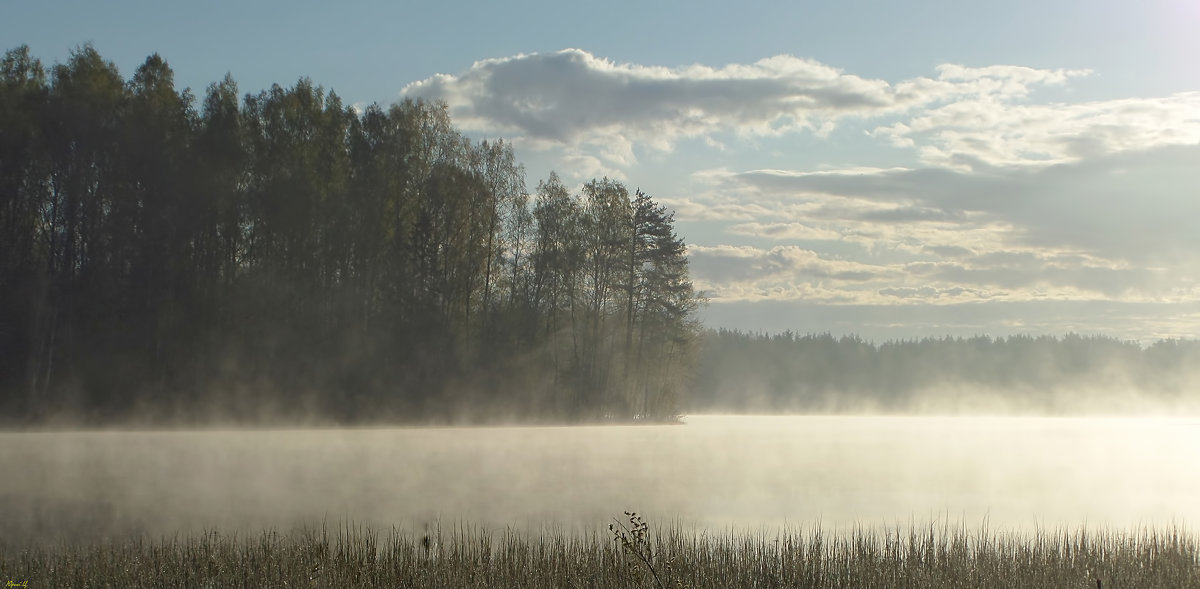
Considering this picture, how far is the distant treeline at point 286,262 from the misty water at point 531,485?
15.5ft

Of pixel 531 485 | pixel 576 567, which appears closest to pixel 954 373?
pixel 531 485

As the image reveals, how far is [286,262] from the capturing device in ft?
139

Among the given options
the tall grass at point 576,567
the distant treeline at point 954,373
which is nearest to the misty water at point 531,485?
the tall grass at point 576,567

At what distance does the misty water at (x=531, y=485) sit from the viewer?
16.3 m

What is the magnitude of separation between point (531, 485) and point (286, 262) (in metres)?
24.2

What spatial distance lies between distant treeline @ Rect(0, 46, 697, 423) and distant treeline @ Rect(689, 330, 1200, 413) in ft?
265

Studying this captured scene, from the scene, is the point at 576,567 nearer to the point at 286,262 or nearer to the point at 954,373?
the point at 286,262

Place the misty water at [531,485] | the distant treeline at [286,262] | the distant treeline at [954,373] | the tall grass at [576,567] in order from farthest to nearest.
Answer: the distant treeline at [954,373] < the distant treeline at [286,262] < the misty water at [531,485] < the tall grass at [576,567]

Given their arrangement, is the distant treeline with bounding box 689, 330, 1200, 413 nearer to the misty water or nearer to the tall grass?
the misty water

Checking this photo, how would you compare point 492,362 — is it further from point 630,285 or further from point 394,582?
point 394,582

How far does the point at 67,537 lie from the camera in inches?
525

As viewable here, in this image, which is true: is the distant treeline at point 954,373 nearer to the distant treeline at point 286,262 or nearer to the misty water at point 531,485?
the distant treeline at point 286,262

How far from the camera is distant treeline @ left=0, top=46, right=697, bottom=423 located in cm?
3575

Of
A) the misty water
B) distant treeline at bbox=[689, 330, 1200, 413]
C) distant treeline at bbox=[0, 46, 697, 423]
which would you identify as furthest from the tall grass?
distant treeline at bbox=[689, 330, 1200, 413]
